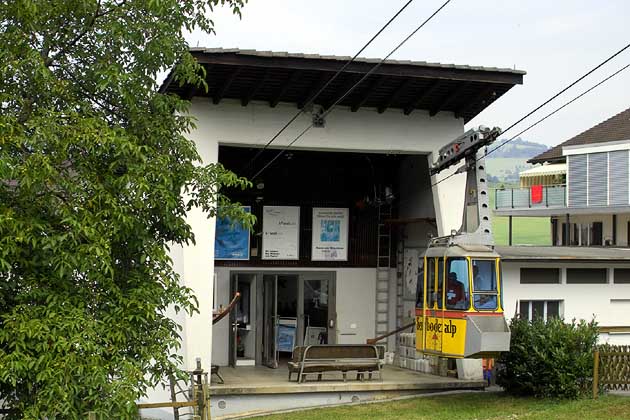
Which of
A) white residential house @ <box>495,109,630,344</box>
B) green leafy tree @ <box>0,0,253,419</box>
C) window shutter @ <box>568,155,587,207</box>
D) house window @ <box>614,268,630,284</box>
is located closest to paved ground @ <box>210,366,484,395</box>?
white residential house @ <box>495,109,630,344</box>

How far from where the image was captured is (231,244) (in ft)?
77.2

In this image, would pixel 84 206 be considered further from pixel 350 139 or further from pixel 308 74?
pixel 350 139

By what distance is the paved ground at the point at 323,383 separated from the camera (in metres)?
19.3

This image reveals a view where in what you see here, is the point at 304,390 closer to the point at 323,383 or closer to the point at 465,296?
the point at 323,383

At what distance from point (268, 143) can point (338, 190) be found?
503cm

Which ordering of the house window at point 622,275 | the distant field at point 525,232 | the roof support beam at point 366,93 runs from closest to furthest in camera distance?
the roof support beam at point 366,93 < the house window at point 622,275 < the distant field at point 525,232

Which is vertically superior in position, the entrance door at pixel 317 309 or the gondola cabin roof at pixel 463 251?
the gondola cabin roof at pixel 463 251

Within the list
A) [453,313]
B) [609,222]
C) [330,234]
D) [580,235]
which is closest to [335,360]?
[453,313]

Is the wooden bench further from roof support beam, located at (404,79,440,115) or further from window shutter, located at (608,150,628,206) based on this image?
window shutter, located at (608,150,628,206)

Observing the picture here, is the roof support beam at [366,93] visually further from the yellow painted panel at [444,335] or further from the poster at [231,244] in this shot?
the yellow painted panel at [444,335]

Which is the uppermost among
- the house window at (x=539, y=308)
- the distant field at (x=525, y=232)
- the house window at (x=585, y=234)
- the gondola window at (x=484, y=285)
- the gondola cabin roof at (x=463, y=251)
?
the distant field at (x=525, y=232)

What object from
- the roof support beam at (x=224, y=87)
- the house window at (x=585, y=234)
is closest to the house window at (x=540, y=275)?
the roof support beam at (x=224, y=87)

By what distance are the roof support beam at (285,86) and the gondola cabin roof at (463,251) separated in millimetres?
4438

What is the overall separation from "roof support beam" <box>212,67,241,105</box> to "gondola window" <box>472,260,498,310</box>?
5.82m
